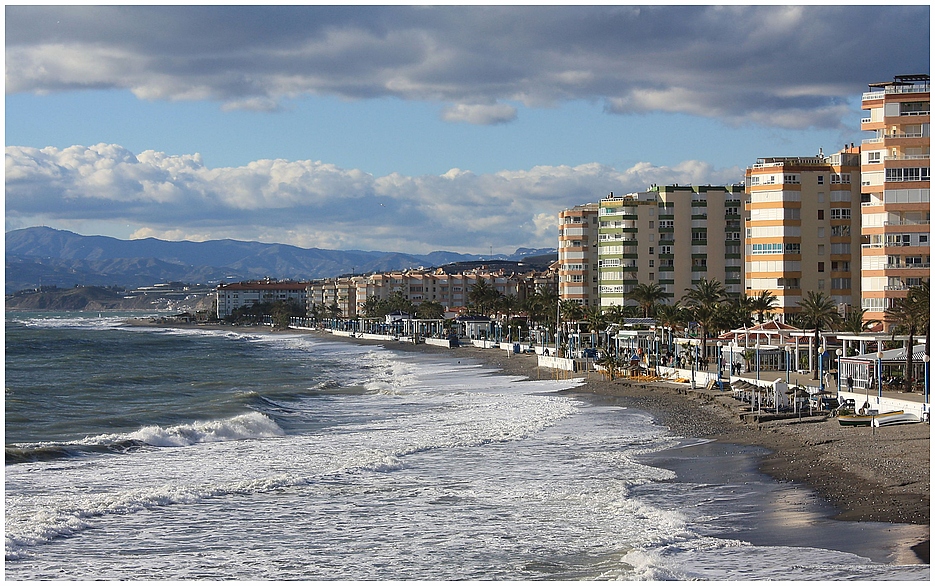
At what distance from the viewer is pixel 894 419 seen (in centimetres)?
3309

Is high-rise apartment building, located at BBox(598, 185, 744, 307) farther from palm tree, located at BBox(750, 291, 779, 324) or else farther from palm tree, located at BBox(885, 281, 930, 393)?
palm tree, located at BBox(885, 281, 930, 393)

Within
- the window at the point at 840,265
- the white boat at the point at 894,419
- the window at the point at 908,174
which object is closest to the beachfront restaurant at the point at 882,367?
the white boat at the point at 894,419

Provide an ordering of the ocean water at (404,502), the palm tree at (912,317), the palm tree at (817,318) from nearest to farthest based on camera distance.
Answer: the ocean water at (404,502) < the palm tree at (912,317) < the palm tree at (817,318)

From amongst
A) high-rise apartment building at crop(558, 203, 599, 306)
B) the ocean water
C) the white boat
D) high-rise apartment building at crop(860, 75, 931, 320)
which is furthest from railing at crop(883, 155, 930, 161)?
high-rise apartment building at crop(558, 203, 599, 306)

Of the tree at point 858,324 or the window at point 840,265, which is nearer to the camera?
the tree at point 858,324

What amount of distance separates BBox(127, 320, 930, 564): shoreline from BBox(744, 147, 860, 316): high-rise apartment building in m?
28.0

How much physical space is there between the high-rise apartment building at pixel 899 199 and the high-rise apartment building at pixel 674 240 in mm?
45219

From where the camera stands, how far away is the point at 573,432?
122 ft

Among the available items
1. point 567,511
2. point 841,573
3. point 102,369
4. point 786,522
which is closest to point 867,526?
point 786,522

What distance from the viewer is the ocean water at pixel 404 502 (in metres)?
18.3

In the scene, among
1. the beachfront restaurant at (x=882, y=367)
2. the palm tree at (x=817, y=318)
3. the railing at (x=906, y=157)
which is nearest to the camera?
the beachfront restaurant at (x=882, y=367)

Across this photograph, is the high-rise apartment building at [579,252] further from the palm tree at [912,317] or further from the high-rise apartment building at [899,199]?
the palm tree at [912,317]

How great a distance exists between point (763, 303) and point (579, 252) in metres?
52.7

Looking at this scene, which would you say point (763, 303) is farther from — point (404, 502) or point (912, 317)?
point (404, 502)
